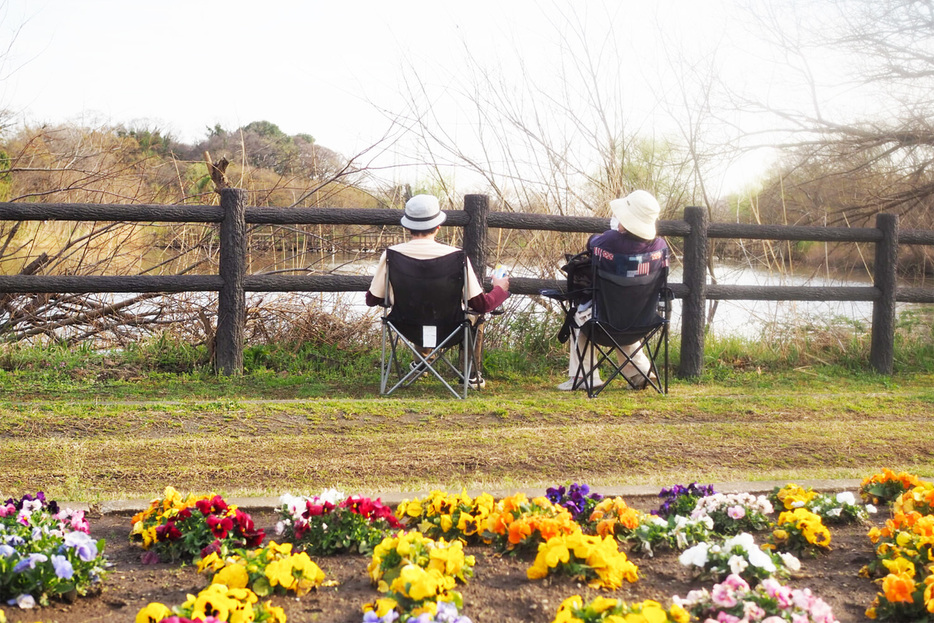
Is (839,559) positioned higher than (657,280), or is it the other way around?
(657,280)

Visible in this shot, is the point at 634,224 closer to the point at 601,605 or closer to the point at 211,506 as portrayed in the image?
the point at 211,506

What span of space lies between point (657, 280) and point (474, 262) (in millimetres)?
1307

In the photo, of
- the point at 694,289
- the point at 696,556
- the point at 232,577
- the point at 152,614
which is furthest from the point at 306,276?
the point at 152,614

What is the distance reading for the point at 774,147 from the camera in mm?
10945

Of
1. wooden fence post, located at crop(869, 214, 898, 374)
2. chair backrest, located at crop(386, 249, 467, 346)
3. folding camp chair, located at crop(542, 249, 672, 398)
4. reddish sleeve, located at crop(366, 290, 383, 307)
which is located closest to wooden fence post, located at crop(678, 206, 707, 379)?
folding camp chair, located at crop(542, 249, 672, 398)

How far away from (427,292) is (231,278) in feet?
4.79

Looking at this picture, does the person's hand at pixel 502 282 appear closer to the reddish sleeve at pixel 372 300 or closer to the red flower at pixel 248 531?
the reddish sleeve at pixel 372 300

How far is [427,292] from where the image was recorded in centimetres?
560

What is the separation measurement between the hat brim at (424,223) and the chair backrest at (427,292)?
28cm

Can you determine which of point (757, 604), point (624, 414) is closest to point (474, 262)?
point (624, 414)

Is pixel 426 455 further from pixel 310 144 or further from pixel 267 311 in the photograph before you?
pixel 310 144

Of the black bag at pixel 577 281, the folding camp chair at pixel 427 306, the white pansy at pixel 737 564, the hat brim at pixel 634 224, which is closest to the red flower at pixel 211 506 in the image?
the white pansy at pixel 737 564

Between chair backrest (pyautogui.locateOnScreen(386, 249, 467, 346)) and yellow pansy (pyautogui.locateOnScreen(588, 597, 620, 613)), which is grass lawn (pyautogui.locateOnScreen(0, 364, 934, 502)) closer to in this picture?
chair backrest (pyautogui.locateOnScreen(386, 249, 467, 346))

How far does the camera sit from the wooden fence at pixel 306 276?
597 cm
